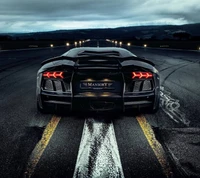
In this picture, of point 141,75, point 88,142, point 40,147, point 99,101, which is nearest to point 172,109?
point 141,75

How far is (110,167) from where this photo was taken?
3.16 meters

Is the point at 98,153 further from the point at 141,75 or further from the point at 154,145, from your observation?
the point at 141,75

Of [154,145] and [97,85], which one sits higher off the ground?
[97,85]

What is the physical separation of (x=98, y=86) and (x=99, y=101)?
0.26 metres

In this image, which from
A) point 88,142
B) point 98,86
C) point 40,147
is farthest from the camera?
point 98,86

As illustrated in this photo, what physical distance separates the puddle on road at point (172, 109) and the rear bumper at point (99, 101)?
3.07 ft

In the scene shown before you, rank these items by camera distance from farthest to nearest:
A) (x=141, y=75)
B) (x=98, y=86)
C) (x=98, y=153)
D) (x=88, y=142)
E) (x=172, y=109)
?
(x=172, y=109)
(x=141, y=75)
(x=98, y=86)
(x=88, y=142)
(x=98, y=153)

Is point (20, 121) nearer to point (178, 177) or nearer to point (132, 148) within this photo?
point (132, 148)

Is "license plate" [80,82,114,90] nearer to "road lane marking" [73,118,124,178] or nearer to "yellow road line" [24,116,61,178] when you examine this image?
"road lane marking" [73,118,124,178]

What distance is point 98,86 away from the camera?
442cm

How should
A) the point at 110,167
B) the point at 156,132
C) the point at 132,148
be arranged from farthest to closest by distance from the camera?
the point at 156,132 → the point at 132,148 → the point at 110,167

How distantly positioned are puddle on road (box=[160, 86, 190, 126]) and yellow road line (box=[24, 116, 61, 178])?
2329 mm

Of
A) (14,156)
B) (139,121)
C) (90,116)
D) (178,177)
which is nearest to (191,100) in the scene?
(139,121)

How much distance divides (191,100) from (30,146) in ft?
14.4
